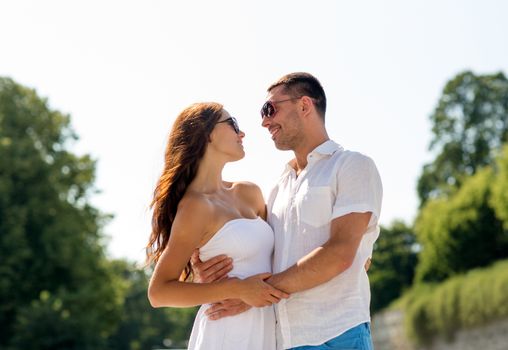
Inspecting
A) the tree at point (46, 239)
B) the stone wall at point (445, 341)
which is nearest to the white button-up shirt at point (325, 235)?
the tree at point (46, 239)

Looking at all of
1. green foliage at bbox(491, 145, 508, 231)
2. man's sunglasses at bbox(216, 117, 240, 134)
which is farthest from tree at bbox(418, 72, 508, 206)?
man's sunglasses at bbox(216, 117, 240, 134)

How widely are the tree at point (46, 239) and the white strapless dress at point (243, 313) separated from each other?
84.9 feet

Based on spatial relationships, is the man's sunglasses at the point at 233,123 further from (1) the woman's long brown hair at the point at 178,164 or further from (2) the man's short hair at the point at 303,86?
(2) the man's short hair at the point at 303,86

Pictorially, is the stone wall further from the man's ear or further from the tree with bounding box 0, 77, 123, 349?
the man's ear

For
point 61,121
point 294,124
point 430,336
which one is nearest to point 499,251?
point 430,336

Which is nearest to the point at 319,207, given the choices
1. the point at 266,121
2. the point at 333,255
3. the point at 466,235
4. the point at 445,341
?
the point at 333,255

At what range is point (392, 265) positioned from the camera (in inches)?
2176

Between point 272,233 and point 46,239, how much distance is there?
90.4 feet

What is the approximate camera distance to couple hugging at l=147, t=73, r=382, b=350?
4.75 metres

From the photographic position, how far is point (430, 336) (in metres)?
35.1

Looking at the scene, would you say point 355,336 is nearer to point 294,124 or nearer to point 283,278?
point 283,278

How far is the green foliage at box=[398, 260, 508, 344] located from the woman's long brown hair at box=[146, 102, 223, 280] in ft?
86.0

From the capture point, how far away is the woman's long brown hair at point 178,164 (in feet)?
17.6

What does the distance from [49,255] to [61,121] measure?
5182mm
